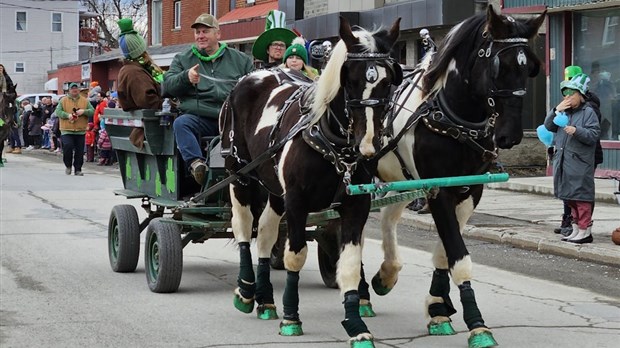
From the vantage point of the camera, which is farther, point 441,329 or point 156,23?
point 156,23

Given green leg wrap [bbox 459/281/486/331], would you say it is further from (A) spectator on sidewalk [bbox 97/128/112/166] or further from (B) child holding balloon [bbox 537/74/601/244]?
(A) spectator on sidewalk [bbox 97/128/112/166]

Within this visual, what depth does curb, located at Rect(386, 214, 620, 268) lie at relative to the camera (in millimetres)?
11125

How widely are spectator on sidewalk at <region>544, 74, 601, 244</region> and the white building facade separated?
206ft

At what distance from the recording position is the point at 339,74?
6355mm

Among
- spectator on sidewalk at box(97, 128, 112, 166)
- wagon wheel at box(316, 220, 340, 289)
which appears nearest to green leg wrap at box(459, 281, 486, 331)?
wagon wheel at box(316, 220, 340, 289)

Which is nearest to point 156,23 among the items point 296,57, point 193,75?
point 193,75

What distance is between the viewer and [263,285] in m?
7.84

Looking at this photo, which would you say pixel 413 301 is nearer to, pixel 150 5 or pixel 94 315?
pixel 94 315

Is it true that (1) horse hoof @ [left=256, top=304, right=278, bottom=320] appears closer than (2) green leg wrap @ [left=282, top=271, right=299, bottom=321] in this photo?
No

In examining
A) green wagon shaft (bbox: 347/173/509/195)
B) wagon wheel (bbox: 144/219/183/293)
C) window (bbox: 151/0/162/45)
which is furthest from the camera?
window (bbox: 151/0/162/45)

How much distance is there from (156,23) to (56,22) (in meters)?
32.7

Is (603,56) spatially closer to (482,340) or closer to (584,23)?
(584,23)

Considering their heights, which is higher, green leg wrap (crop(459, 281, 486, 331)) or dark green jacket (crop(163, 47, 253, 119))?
dark green jacket (crop(163, 47, 253, 119))

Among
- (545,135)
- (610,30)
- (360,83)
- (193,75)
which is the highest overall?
(610,30)
